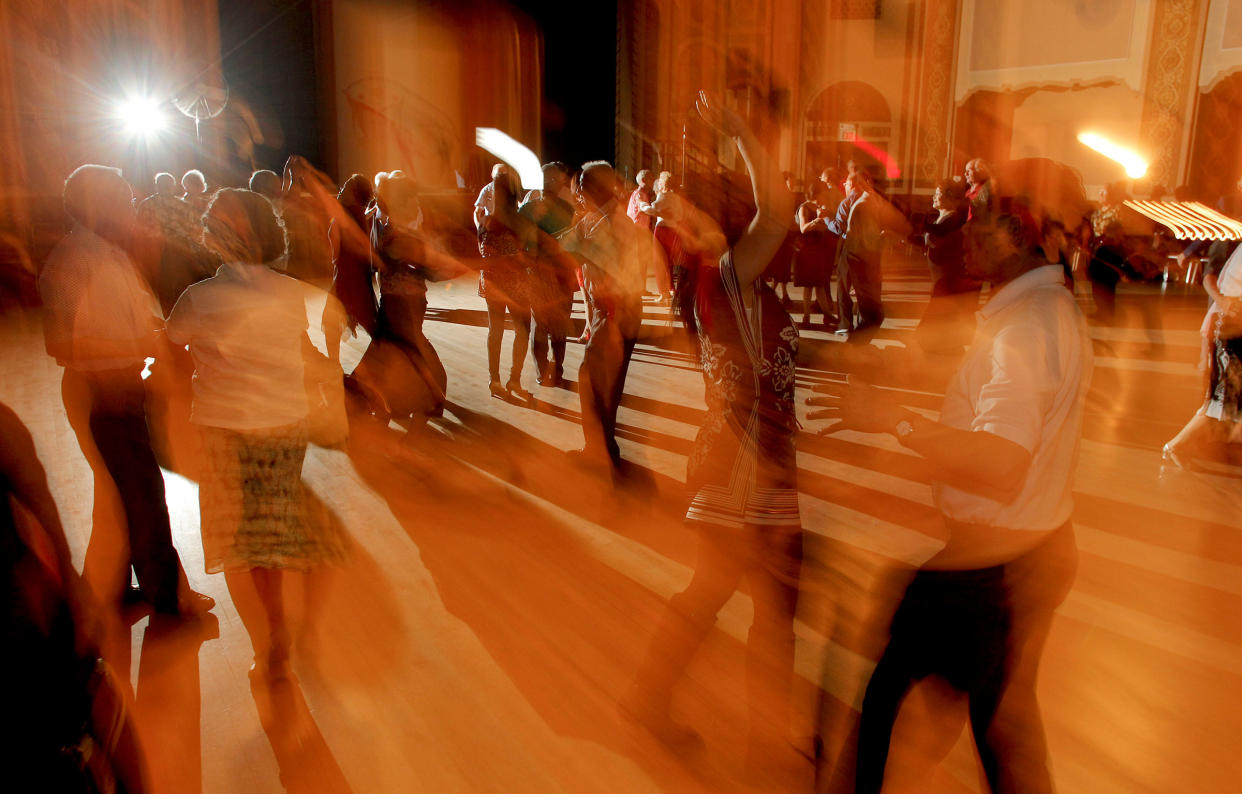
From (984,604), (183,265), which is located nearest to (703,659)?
(984,604)

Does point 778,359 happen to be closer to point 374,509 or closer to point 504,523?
point 504,523

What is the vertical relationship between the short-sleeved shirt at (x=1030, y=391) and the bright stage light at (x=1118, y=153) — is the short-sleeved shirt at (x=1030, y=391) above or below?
below

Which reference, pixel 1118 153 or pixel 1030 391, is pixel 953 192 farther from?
pixel 1118 153

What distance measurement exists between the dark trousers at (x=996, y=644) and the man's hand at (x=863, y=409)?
→ 32cm

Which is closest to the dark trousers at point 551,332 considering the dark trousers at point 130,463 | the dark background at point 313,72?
the dark trousers at point 130,463

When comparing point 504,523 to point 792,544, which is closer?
point 792,544

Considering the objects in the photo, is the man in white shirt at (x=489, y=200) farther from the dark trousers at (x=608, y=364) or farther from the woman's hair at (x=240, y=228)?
the woman's hair at (x=240, y=228)

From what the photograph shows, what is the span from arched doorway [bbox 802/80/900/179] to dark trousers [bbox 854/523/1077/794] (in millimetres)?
17105

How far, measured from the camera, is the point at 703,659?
3021mm

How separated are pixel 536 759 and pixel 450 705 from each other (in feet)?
1.29

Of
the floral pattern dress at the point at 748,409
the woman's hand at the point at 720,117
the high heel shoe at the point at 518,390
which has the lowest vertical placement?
the high heel shoe at the point at 518,390

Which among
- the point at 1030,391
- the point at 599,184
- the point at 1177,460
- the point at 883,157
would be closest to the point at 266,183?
the point at 599,184

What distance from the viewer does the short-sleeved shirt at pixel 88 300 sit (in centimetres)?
281

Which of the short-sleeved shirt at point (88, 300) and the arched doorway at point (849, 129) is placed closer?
the short-sleeved shirt at point (88, 300)
